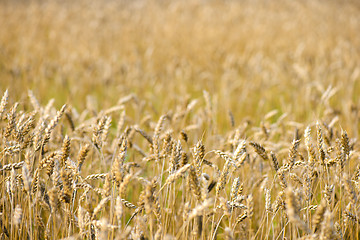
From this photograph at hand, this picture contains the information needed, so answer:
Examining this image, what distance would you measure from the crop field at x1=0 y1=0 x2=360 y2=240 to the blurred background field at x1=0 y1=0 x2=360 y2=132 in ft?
0.12

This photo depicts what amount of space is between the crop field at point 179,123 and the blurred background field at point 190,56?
0.04 meters

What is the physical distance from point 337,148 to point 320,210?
0.39 meters

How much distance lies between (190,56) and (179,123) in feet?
11.6

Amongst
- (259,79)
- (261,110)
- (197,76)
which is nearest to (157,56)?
(197,76)

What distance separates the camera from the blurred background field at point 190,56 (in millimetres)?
4027

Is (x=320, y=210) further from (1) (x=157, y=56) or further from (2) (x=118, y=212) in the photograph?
(1) (x=157, y=56)

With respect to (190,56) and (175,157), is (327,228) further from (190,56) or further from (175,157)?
(190,56)

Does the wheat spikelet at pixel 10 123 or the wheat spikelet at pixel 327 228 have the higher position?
the wheat spikelet at pixel 10 123

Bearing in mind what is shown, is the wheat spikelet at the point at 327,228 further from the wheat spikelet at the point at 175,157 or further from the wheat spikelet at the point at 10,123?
the wheat spikelet at the point at 10,123

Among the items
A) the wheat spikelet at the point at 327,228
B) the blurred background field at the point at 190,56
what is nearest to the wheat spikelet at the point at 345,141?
the blurred background field at the point at 190,56

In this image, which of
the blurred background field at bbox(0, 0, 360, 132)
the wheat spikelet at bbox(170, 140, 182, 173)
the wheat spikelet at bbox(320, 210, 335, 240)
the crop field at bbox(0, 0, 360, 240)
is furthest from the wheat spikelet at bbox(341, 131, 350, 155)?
the wheat spikelet at bbox(170, 140, 182, 173)

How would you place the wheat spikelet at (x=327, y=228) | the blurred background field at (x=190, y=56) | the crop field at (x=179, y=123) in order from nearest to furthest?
the wheat spikelet at (x=327, y=228) → the crop field at (x=179, y=123) → the blurred background field at (x=190, y=56)

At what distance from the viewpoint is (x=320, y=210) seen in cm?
102

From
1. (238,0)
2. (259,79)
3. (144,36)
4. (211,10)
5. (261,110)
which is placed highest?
(238,0)
